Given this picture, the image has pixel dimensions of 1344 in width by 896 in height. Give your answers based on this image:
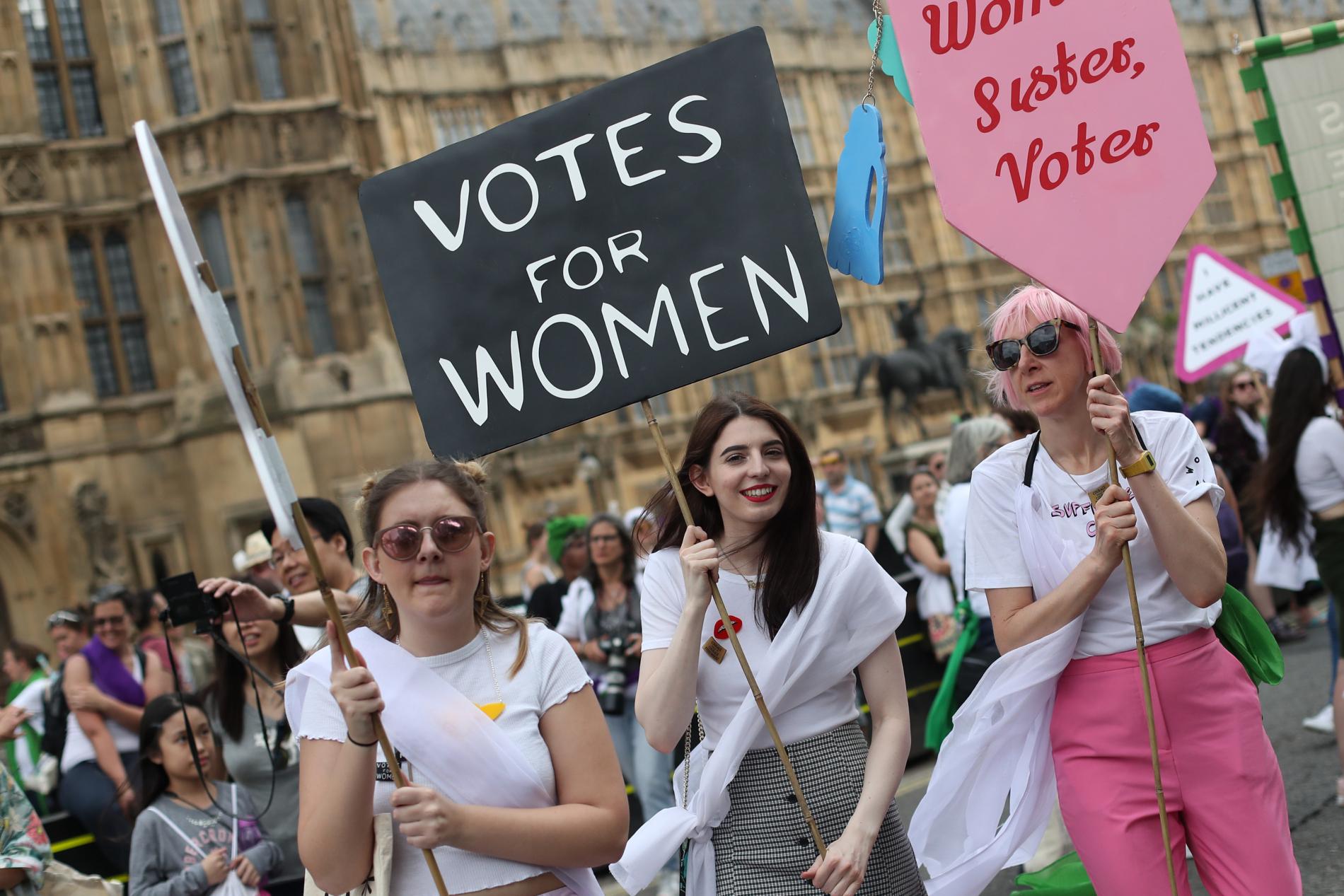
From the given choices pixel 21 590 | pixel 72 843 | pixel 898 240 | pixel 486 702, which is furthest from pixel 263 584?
pixel 898 240

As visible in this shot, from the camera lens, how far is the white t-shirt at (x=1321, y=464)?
4.63m

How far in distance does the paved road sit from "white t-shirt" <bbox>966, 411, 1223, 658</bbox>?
5.56 ft

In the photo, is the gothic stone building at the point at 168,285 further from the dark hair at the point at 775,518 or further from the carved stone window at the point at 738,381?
the dark hair at the point at 775,518

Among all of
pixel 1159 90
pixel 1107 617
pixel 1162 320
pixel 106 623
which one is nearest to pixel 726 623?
pixel 1107 617

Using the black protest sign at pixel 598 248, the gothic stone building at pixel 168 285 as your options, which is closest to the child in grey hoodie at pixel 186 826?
the black protest sign at pixel 598 248

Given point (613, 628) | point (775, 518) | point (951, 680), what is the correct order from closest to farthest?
point (775, 518) → point (951, 680) → point (613, 628)

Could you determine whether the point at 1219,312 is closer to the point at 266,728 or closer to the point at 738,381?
the point at 266,728

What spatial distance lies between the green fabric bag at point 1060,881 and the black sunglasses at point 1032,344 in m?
1.09

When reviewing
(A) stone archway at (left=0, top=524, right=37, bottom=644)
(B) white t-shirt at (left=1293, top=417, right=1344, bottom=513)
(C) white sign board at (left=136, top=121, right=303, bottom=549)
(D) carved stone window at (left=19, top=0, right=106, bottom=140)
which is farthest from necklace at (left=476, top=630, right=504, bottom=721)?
(D) carved stone window at (left=19, top=0, right=106, bottom=140)

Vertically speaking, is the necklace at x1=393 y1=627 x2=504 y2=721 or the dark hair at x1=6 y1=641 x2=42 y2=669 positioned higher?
the dark hair at x1=6 y1=641 x2=42 y2=669

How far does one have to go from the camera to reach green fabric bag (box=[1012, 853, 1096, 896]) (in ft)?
9.82

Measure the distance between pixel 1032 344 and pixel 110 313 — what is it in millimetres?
17960

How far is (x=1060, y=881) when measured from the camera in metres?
3.10

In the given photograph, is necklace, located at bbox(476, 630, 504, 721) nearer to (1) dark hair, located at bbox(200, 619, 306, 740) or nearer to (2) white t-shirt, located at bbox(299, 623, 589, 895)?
Result: (2) white t-shirt, located at bbox(299, 623, 589, 895)
